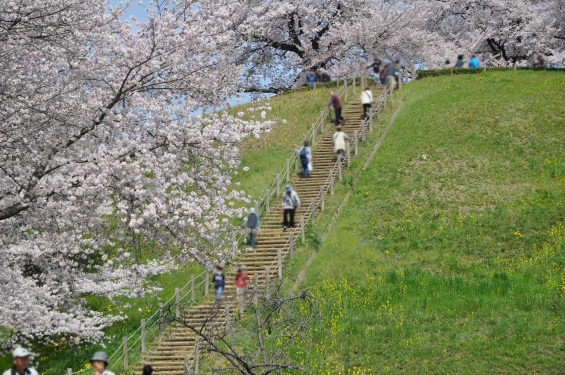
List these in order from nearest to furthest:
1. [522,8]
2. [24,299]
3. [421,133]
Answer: [24,299], [421,133], [522,8]

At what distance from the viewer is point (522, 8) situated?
201ft

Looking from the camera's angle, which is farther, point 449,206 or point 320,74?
point 320,74

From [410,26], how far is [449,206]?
24111 millimetres

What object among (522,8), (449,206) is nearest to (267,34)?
(522,8)

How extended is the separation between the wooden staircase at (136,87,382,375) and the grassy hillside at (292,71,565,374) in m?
1.80

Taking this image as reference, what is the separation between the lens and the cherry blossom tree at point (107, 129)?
17547 mm

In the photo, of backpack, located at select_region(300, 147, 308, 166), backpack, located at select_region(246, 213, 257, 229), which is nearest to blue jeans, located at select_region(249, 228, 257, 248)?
backpack, located at select_region(246, 213, 257, 229)

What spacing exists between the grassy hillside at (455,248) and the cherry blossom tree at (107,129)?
645 centimetres

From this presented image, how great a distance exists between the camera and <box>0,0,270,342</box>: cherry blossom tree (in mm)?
17547

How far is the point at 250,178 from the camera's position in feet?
132

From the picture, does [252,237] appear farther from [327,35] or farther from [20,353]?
[327,35]

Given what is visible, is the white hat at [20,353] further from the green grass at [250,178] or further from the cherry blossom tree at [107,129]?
the green grass at [250,178]

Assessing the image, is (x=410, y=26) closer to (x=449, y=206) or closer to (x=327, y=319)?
(x=449, y=206)

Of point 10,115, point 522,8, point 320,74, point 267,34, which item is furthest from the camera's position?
point 522,8
